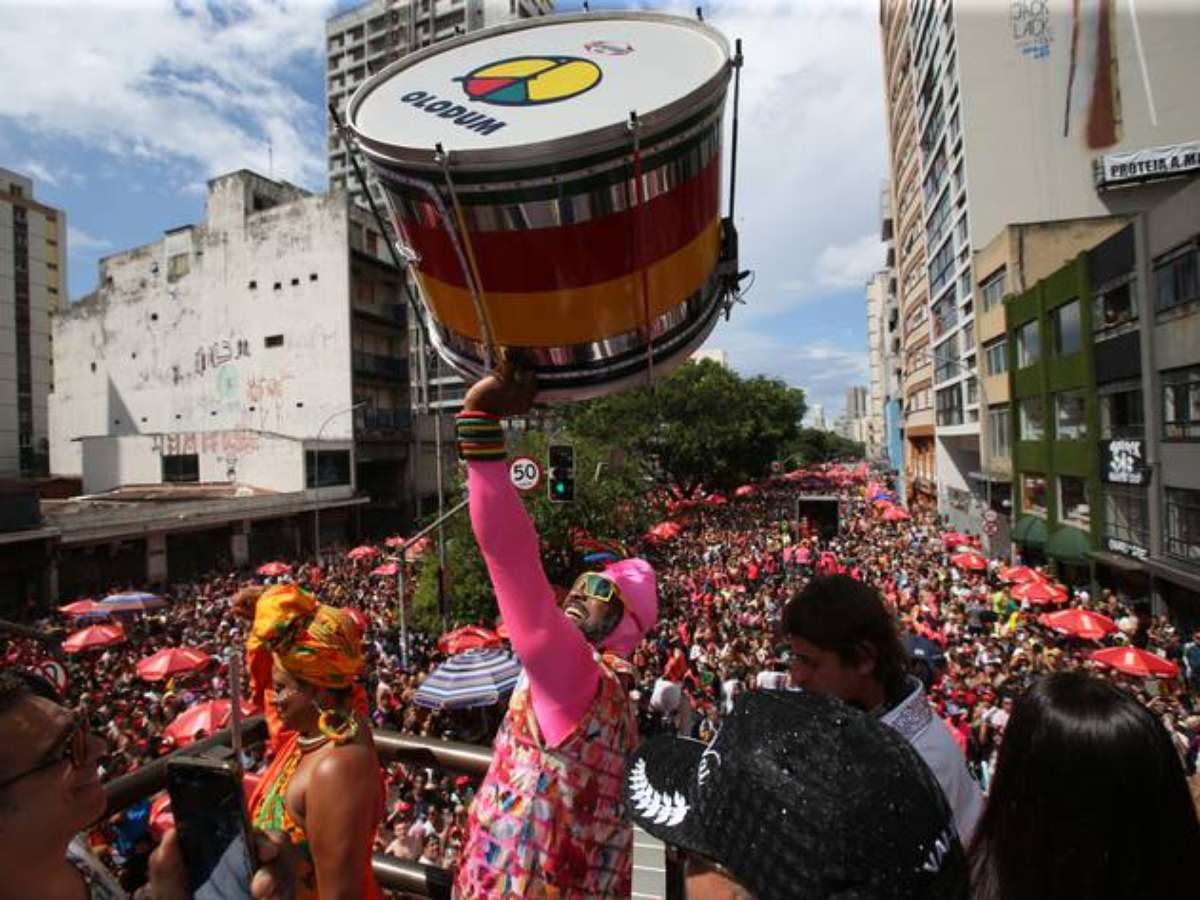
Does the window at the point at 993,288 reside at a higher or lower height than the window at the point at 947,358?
higher

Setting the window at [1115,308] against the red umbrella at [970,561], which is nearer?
the red umbrella at [970,561]

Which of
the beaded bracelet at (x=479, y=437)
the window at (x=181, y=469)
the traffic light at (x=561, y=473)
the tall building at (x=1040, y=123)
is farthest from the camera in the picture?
the window at (x=181, y=469)

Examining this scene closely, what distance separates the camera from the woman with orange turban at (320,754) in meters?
1.82

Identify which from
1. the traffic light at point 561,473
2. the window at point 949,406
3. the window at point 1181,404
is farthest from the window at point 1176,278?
the window at point 949,406

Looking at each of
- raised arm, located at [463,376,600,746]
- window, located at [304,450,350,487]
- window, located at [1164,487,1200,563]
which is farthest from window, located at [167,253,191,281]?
raised arm, located at [463,376,600,746]

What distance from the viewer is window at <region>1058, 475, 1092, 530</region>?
21.2 m

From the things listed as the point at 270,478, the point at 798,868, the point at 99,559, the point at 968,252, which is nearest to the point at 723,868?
the point at 798,868

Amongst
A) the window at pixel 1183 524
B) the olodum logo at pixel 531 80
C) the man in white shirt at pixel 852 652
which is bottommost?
the window at pixel 1183 524

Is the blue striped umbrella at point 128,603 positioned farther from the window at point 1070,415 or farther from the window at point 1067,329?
the window at point 1067,329

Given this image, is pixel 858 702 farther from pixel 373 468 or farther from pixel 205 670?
pixel 373 468

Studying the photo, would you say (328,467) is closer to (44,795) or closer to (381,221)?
(381,221)

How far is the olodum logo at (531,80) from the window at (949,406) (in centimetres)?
3937

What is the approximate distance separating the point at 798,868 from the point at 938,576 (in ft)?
65.2

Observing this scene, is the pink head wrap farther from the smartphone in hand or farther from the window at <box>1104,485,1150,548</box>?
the window at <box>1104,485,1150,548</box>
